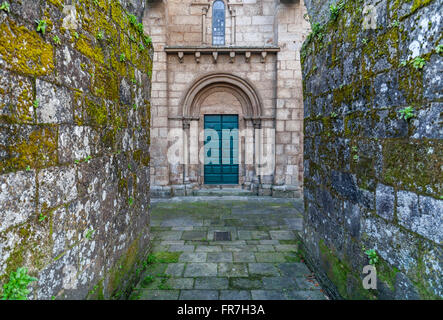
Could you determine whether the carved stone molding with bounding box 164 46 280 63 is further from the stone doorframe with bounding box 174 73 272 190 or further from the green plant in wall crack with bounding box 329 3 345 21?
the green plant in wall crack with bounding box 329 3 345 21

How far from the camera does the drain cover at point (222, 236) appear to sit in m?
4.58

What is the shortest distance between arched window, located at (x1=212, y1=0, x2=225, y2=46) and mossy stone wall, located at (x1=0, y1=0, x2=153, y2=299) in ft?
19.4

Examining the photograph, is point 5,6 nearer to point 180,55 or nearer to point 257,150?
point 180,55

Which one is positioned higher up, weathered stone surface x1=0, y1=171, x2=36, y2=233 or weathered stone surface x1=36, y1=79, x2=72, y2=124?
weathered stone surface x1=36, y1=79, x2=72, y2=124

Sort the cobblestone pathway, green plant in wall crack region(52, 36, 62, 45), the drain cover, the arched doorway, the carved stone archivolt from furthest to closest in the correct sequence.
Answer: the arched doorway, the carved stone archivolt, the drain cover, the cobblestone pathway, green plant in wall crack region(52, 36, 62, 45)

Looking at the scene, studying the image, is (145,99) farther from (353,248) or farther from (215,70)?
(215,70)

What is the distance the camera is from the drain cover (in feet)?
15.0

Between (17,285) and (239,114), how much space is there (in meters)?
7.62

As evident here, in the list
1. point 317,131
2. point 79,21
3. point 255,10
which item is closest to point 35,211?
point 79,21

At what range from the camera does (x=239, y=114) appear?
8.43m

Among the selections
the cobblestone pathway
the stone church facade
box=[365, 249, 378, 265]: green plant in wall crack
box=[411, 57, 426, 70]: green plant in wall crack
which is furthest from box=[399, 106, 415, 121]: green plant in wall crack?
the stone church facade

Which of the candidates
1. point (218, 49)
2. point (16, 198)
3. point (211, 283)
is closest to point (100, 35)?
point (16, 198)

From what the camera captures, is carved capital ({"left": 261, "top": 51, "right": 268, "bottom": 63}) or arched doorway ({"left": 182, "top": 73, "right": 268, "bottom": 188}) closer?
carved capital ({"left": 261, "top": 51, "right": 268, "bottom": 63})
